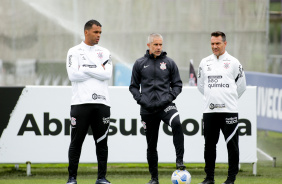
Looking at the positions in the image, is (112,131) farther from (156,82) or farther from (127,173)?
(156,82)

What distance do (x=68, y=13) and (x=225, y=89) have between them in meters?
19.6

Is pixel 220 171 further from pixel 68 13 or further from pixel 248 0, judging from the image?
pixel 68 13

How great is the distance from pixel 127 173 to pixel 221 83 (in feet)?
9.52

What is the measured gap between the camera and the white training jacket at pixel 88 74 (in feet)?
29.5

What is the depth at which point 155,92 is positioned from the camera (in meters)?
9.29

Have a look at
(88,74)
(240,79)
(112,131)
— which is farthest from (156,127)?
(112,131)

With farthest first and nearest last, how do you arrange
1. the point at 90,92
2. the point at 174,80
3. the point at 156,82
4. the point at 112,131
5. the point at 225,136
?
the point at 112,131 → the point at 225,136 → the point at 174,80 → the point at 156,82 → the point at 90,92

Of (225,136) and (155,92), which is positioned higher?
(155,92)

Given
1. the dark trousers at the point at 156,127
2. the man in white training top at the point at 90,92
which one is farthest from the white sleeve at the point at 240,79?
the man in white training top at the point at 90,92

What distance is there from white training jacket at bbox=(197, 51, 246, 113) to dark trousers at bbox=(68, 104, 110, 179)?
4.74ft

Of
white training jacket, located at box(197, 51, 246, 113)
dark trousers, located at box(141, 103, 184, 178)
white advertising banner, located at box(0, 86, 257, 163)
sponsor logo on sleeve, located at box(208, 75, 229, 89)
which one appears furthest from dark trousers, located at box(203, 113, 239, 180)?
white advertising banner, located at box(0, 86, 257, 163)

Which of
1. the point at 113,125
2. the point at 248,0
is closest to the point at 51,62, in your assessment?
the point at 248,0

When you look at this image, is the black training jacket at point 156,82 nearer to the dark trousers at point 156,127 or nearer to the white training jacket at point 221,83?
the dark trousers at point 156,127

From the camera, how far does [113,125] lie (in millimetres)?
11469
